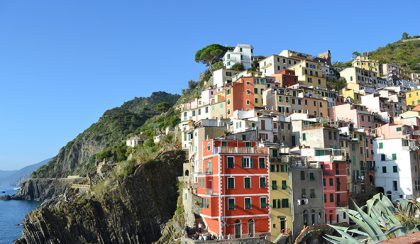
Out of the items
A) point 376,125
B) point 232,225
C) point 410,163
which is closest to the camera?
point 232,225

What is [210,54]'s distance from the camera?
11500cm

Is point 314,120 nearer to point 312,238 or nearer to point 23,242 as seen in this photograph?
point 312,238

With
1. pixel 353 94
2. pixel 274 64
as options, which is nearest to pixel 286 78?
pixel 274 64

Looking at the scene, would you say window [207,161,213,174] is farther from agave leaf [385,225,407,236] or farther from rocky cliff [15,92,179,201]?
rocky cliff [15,92,179,201]

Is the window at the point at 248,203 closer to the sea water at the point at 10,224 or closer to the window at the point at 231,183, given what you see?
the window at the point at 231,183

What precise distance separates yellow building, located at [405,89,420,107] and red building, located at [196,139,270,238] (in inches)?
2535

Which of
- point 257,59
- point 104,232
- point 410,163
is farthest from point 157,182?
point 257,59

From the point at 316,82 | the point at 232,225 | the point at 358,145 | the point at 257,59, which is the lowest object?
the point at 232,225

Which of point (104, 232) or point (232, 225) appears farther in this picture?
point (104, 232)

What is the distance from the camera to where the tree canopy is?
376 feet

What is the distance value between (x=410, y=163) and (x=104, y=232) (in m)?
47.0

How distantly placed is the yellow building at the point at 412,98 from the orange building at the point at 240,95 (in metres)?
43.9

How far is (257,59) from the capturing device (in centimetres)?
11100

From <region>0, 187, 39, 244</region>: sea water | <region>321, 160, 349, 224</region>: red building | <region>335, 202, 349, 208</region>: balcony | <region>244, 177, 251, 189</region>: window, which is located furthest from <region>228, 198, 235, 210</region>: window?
<region>0, 187, 39, 244</region>: sea water
